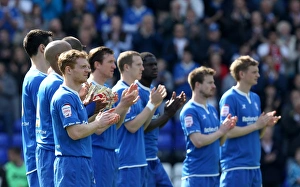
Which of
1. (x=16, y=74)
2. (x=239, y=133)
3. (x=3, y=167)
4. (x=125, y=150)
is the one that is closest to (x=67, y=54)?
(x=125, y=150)

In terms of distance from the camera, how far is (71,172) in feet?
32.9

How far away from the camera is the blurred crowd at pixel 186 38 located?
65.0 feet

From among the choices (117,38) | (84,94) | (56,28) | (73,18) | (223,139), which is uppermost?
(73,18)

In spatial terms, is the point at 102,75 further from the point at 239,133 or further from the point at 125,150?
the point at 239,133

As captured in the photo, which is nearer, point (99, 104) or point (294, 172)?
point (99, 104)

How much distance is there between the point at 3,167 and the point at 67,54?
8.70 metres

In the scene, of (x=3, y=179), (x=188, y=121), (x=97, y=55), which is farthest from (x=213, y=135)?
(x=3, y=179)

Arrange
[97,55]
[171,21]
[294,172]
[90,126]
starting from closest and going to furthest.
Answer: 1. [90,126]
2. [97,55]
3. [294,172]
4. [171,21]

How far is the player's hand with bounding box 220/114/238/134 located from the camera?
12727 mm

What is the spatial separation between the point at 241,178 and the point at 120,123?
2674 millimetres

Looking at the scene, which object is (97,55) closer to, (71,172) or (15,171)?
(71,172)

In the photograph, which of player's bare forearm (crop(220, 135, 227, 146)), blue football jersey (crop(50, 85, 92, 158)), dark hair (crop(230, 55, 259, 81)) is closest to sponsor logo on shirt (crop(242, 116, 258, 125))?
player's bare forearm (crop(220, 135, 227, 146))

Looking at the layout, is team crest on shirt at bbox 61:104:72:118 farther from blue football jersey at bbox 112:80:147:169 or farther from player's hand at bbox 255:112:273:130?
player's hand at bbox 255:112:273:130

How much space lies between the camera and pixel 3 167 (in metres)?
18.3
